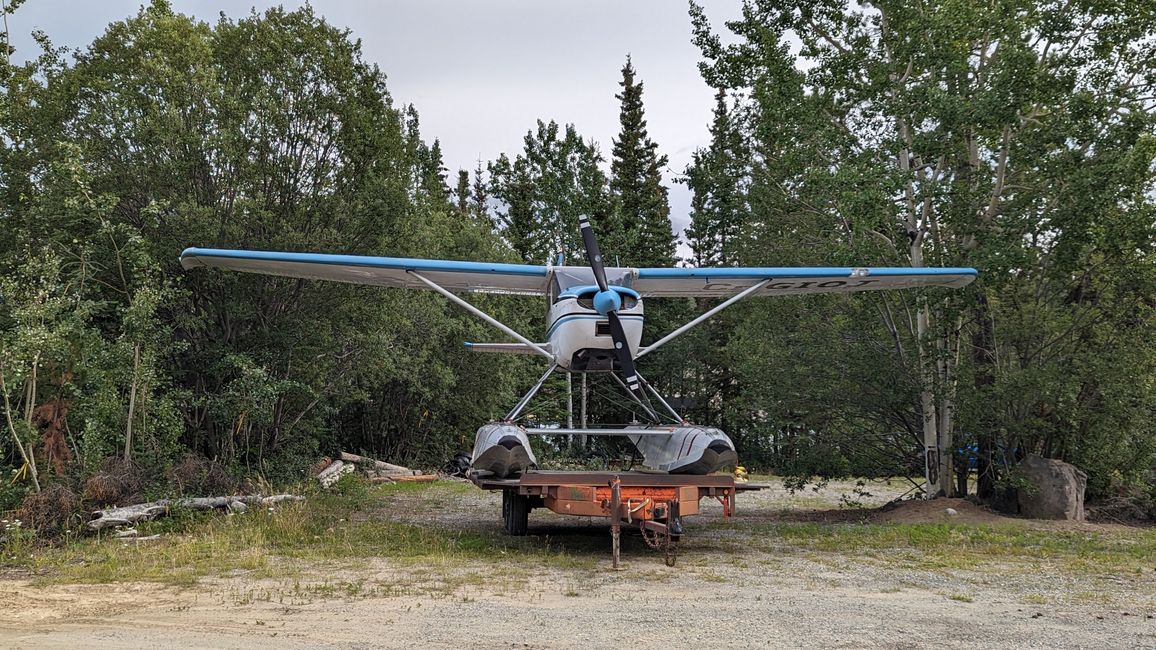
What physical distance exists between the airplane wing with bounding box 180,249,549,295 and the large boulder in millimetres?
6956

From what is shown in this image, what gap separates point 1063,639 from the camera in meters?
4.67

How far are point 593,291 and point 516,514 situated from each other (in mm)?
2617

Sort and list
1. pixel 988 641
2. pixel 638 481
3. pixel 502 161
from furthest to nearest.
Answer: pixel 502 161
pixel 638 481
pixel 988 641

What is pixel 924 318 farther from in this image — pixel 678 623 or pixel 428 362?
pixel 428 362

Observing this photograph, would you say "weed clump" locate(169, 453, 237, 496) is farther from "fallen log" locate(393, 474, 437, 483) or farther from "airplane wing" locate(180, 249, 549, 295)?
"fallen log" locate(393, 474, 437, 483)

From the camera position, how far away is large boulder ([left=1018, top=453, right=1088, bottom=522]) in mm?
10711

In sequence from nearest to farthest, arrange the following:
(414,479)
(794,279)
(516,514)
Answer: (516,514), (794,279), (414,479)

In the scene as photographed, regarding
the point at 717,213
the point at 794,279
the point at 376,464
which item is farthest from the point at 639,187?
the point at 794,279

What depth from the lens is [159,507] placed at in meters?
9.38

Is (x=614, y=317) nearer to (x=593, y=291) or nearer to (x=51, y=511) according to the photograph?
(x=593, y=291)

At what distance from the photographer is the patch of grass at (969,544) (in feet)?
25.3

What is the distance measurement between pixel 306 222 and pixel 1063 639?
11.5 meters

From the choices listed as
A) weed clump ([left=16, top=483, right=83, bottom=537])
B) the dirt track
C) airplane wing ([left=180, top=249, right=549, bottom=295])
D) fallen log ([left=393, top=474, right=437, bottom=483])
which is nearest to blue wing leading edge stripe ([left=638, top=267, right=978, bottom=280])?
airplane wing ([left=180, top=249, right=549, bottom=295])

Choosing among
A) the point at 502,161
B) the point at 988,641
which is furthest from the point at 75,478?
the point at 502,161
